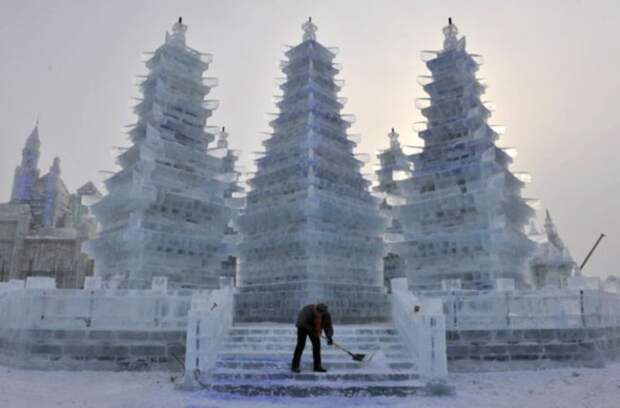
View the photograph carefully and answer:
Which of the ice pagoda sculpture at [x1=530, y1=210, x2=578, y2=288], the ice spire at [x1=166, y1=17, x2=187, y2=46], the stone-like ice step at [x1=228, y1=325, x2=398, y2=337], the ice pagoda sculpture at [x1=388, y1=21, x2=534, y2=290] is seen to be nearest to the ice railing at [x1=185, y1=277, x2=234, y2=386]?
the stone-like ice step at [x1=228, y1=325, x2=398, y2=337]

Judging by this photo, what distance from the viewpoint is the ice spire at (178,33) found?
28.0 m

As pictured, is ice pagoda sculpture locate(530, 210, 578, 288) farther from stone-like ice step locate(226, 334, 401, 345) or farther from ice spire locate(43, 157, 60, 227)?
ice spire locate(43, 157, 60, 227)

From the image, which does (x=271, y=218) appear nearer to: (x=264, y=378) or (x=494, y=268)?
(x=494, y=268)

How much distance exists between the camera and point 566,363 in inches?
582

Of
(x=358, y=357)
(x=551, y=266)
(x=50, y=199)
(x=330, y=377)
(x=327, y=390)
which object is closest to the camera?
(x=327, y=390)

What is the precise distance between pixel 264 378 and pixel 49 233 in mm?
61489

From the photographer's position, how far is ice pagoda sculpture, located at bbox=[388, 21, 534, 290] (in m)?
22.8

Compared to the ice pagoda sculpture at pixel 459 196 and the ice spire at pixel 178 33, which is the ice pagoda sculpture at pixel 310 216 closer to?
the ice pagoda sculpture at pixel 459 196

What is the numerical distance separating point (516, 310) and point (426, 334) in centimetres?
535

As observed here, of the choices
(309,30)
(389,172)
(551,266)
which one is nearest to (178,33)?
(309,30)

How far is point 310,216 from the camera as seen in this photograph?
21.9 metres

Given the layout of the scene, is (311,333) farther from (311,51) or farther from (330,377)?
(311,51)

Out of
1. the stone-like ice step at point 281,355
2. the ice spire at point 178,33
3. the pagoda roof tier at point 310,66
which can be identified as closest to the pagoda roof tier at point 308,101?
the pagoda roof tier at point 310,66

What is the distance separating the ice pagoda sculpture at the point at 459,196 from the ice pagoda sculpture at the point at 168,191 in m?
10.4
